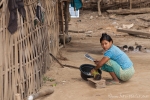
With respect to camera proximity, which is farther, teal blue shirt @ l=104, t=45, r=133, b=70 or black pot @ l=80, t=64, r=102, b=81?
black pot @ l=80, t=64, r=102, b=81

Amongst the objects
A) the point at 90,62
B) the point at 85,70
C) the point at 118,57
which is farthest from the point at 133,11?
the point at 118,57

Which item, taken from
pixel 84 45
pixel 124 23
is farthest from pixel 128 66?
pixel 124 23

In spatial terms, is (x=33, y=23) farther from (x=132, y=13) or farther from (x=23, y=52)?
(x=132, y=13)

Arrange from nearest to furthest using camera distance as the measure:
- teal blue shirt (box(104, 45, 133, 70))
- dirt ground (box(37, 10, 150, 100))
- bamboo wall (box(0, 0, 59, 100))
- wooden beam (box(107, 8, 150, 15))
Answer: bamboo wall (box(0, 0, 59, 100)) → dirt ground (box(37, 10, 150, 100)) → teal blue shirt (box(104, 45, 133, 70)) → wooden beam (box(107, 8, 150, 15))

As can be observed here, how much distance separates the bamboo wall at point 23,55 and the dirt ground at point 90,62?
39 cm

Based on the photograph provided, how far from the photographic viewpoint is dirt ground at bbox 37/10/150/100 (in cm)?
595

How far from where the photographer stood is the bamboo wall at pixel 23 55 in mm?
5156

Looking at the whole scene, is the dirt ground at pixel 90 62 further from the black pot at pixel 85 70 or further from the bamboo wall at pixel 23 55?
the bamboo wall at pixel 23 55

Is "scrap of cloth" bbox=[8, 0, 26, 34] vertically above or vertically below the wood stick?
above

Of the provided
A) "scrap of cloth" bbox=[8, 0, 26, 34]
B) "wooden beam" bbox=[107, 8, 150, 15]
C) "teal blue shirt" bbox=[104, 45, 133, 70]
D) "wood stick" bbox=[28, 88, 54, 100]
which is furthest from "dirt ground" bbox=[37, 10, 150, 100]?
"scrap of cloth" bbox=[8, 0, 26, 34]

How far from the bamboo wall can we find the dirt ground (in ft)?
1.27

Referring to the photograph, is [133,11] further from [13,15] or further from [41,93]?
[13,15]

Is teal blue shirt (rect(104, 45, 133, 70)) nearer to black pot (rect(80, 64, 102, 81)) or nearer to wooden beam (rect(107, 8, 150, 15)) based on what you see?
black pot (rect(80, 64, 102, 81))

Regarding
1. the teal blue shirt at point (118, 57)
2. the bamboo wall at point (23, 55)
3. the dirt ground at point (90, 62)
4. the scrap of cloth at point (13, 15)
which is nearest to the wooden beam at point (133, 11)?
the dirt ground at point (90, 62)
